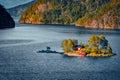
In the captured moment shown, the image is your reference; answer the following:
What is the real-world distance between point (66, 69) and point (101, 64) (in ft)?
60.0

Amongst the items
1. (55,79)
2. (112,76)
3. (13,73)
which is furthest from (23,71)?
(112,76)

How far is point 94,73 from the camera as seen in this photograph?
565ft

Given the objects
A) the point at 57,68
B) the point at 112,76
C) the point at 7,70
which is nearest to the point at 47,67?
the point at 57,68

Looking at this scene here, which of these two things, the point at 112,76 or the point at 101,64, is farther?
the point at 101,64

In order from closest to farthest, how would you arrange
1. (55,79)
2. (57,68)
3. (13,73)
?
(55,79)
(13,73)
(57,68)

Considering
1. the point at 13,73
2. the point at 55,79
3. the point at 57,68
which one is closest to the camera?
the point at 55,79

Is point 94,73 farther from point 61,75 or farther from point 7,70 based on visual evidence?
point 7,70

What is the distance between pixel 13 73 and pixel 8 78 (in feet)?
31.4

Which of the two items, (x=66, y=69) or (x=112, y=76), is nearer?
(x=112, y=76)

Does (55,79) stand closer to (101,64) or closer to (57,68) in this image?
(57,68)

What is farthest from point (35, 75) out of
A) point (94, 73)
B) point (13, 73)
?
point (94, 73)

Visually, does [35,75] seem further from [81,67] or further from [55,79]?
[81,67]

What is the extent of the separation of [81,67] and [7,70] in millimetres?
27418

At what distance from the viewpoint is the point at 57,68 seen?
183250 mm
